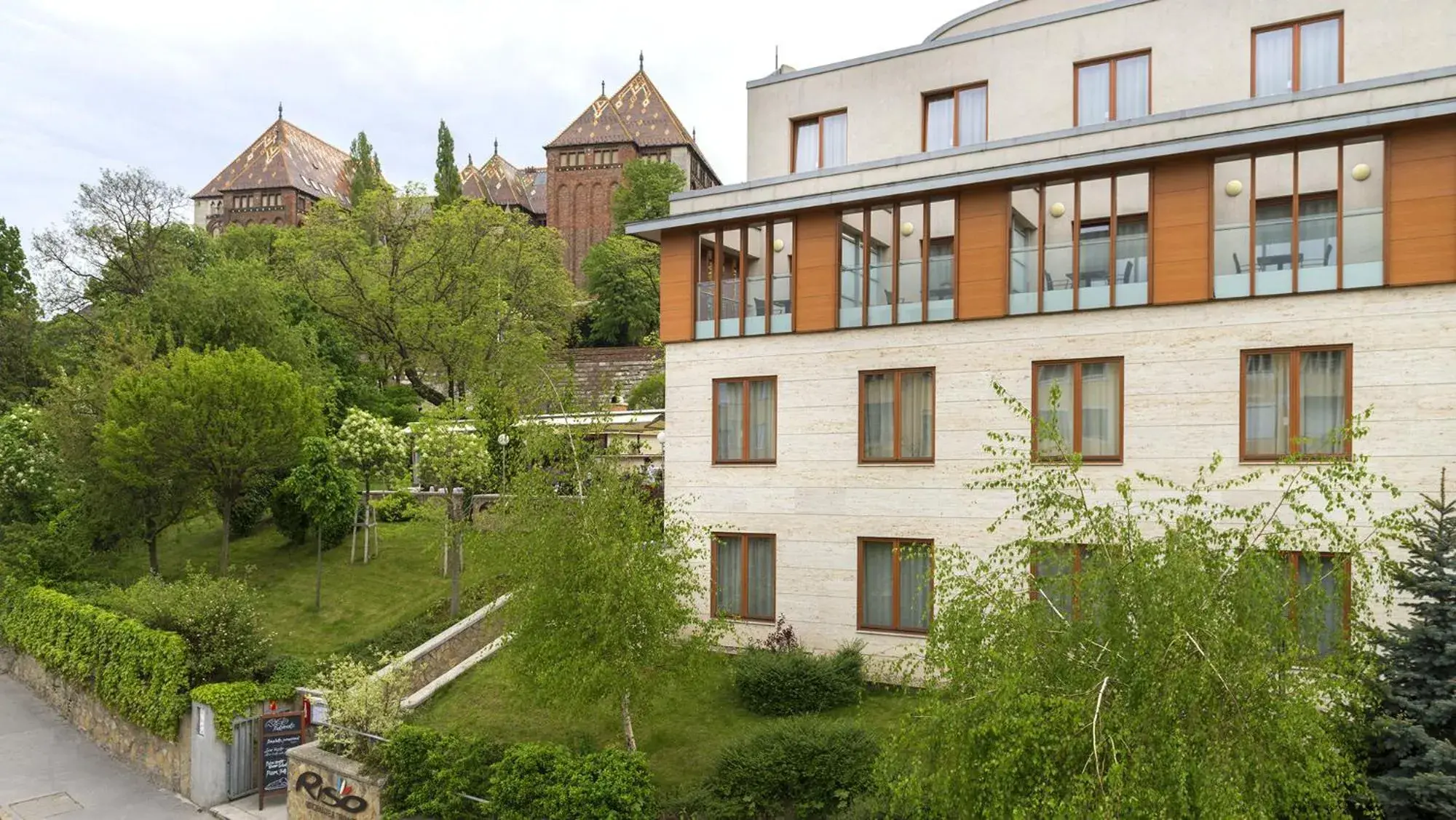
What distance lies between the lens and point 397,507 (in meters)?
31.6

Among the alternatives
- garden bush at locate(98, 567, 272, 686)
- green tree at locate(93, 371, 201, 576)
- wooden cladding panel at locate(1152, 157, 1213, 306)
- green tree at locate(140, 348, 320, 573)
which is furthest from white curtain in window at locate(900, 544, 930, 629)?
green tree at locate(93, 371, 201, 576)

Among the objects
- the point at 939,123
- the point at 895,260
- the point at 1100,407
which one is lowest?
the point at 1100,407

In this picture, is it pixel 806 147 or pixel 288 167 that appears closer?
pixel 806 147

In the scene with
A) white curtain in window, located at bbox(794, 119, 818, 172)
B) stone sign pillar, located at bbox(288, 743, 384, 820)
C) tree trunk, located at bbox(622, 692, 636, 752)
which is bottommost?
stone sign pillar, located at bbox(288, 743, 384, 820)

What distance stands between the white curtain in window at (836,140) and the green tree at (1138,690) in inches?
583

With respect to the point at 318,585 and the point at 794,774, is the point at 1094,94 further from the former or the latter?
the point at 318,585

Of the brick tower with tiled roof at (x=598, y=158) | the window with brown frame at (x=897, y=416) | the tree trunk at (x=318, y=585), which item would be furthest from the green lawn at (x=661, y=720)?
the brick tower with tiled roof at (x=598, y=158)

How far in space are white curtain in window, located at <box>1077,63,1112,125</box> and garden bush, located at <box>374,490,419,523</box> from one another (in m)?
18.1

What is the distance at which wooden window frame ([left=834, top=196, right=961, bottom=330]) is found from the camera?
1853 cm

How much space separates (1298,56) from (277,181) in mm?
96701

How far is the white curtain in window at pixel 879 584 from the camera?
62.0ft

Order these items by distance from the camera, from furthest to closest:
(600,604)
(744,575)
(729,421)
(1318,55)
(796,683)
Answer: (729,421) < (744,575) < (1318,55) < (796,683) < (600,604)

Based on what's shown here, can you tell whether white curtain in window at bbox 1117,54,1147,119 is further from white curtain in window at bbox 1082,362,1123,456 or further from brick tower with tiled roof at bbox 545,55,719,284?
brick tower with tiled roof at bbox 545,55,719,284

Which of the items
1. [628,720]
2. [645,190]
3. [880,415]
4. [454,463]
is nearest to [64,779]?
[454,463]
